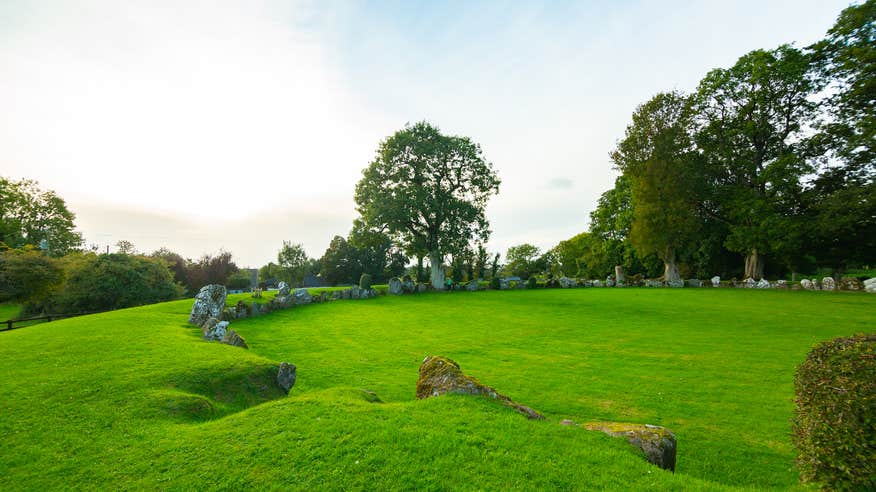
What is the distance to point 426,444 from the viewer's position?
3854 mm

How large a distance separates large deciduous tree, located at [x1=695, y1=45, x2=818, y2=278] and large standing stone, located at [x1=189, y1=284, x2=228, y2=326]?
1419 inches

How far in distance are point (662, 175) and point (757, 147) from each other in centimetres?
735

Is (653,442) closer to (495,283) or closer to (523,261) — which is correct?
(495,283)

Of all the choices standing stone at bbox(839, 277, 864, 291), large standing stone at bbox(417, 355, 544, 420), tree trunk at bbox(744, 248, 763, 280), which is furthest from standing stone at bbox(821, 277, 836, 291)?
large standing stone at bbox(417, 355, 544, 420)

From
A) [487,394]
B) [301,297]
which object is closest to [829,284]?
[487,394]

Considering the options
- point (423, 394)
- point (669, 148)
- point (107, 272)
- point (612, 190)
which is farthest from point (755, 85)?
point (107, 272)

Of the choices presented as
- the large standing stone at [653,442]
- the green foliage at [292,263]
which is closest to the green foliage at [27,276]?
the large standing stone at [653,442]

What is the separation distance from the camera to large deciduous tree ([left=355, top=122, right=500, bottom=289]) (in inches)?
1206

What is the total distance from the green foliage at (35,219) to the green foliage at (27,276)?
20517mm

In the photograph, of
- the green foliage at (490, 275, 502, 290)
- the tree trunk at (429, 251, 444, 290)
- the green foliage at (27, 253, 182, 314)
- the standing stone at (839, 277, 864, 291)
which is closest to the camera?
the green foliage at (27, 253, 182, 314)

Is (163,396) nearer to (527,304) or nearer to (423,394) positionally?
(423,394)

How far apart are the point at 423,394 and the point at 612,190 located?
4375cm

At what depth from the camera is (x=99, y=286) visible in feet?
67.5

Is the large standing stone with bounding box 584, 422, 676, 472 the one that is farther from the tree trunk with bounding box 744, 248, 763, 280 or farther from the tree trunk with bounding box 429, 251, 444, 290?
the tree trunk with bounding box 744, 248, 763, 280
